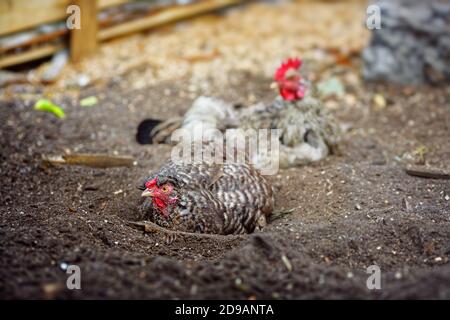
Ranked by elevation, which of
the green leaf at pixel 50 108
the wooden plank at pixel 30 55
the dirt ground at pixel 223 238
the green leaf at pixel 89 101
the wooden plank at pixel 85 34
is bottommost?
the dirt ground at pixel 223 238

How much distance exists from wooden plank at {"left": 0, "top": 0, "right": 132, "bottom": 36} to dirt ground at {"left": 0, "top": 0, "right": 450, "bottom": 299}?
0.63 metres

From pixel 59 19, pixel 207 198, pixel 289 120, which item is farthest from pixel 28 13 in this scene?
pixel 207 198

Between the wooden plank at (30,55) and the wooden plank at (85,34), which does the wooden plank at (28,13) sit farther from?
the wooden plank at (30,55)

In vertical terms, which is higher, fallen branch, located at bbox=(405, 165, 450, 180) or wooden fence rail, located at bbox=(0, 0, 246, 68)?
wooden fence rail, located at bbox=(0, 0, 246, 68)

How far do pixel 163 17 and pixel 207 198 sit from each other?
418 cm

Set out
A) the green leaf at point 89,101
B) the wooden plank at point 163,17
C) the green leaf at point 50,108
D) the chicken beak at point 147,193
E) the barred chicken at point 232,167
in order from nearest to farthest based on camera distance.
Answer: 1. the chicken beak at point 147,193
2. the barred chicken at point 232,167
3. the green leaf at point 50,108
4. the green leaf at point 89,101
5. the wooden plank at point 163,17

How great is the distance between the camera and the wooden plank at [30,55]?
6312mm

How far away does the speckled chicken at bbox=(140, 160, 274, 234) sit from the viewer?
12.3 feet

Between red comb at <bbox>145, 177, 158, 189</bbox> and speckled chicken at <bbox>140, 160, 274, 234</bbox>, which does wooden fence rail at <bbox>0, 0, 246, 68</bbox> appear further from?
red comb at <bbox>145, 177, 158, 189</bbox>

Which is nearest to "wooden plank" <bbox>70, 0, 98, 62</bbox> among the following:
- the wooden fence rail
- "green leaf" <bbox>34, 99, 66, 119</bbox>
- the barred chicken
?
the wooden fence rail

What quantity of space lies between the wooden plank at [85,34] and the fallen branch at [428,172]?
381 cm

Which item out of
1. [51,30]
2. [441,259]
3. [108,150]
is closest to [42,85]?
[51,30]

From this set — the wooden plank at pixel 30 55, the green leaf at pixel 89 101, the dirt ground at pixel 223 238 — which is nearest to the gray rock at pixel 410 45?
the dirt ground at pixel 223 238

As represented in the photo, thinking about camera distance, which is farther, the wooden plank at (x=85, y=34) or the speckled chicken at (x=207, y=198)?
the wooden plank at (x=85, y=34)
